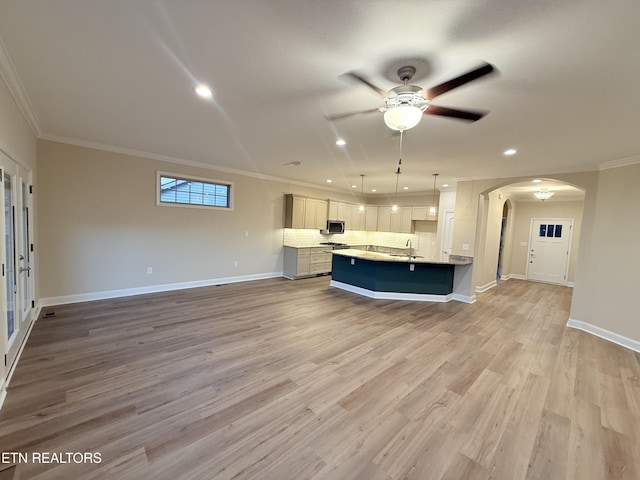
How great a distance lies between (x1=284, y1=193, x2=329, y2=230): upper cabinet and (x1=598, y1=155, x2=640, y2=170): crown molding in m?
5.85

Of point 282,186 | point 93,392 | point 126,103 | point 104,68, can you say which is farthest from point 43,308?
point 282,186

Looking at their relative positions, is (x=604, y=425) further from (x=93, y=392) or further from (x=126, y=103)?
(x=126, y=103)

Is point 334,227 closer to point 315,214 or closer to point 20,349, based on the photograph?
point 315,214

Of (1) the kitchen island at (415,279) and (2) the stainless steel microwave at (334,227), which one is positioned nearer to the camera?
(1) the kitchen island at (415,279)

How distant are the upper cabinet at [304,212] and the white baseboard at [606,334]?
19.2 ft

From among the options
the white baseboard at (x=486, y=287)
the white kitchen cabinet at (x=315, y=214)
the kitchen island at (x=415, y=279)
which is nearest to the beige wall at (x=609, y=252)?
the kitchen island at (x=415, y=279)

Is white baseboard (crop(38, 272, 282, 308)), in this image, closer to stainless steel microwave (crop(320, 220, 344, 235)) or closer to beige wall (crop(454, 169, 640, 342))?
stainless steel microwave (crop(320, 220, 344, 235))

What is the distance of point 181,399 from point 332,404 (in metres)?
1.29

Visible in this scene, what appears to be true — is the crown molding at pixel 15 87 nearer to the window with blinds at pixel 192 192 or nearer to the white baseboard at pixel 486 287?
the window with blinds at pixel 192 192

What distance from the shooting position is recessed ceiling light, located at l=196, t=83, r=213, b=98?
8.08ft

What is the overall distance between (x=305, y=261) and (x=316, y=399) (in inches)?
202

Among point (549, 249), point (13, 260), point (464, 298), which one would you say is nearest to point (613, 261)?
point (464, 298)

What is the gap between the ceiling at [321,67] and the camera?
1.54 meters

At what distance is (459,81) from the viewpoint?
1933 millimetres
